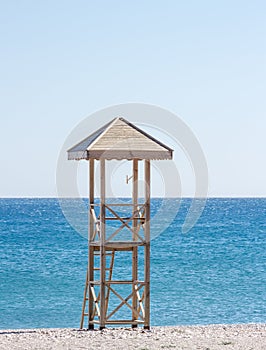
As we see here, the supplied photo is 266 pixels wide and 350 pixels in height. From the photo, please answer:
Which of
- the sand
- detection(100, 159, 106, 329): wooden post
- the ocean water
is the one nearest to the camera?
the sand

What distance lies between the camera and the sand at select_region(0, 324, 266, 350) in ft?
55.0

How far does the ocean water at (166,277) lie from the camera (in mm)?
29531

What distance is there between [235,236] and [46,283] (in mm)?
36356

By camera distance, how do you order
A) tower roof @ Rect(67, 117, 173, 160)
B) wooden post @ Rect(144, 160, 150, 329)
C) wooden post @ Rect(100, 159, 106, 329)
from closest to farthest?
1. tower roof @ Rect(67, 117, 173, 160)
2. wooden post @ Rect(100, 159, 106, 329)
3. wooden post @ Rect(144, 160, 150, 329)

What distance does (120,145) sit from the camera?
19062 millimetres

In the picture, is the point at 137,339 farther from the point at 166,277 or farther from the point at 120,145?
the point at 166,277

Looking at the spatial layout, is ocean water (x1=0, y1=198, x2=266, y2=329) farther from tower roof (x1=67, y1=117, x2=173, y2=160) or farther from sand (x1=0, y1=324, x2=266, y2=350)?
sand (x1=0, y1=324, x2=266, y2=350)

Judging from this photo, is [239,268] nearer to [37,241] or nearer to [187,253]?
[187,253]

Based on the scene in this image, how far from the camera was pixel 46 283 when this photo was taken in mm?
39594

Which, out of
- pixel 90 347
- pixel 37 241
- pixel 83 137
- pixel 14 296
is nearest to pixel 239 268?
pixel 14 296

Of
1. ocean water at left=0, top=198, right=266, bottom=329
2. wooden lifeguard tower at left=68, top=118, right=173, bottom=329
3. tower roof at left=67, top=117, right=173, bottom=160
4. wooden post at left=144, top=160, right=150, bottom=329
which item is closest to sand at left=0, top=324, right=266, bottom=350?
wooden post at left=144, top=160, right=150, bottom=329

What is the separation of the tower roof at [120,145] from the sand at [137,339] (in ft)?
10.6

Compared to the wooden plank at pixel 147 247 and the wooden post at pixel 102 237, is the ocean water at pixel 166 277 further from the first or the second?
the wooden post at pixel 102 237

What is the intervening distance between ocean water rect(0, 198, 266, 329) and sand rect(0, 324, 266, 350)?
299 cm
